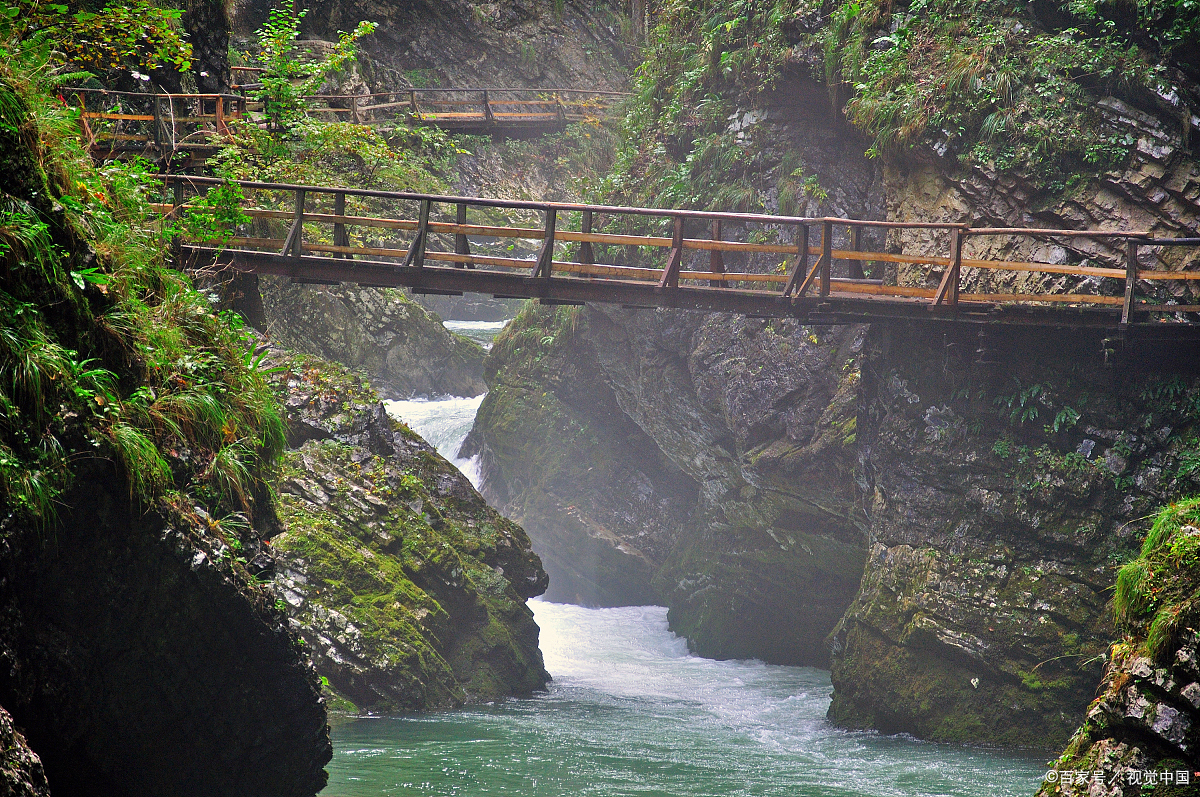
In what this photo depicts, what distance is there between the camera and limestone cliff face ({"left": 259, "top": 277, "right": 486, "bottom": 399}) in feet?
69.8

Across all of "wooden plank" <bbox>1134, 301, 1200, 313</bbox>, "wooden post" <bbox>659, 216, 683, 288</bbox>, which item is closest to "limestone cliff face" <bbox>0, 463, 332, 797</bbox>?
"wooden post" <bbox>659, 216, 683, 288</bbox>

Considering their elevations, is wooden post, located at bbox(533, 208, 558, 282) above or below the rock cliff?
above

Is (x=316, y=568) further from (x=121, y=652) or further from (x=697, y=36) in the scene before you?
(x=697, y=36)

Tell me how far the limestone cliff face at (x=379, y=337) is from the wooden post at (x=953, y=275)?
14.9 meters

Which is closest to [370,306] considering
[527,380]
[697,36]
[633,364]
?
[527,380]

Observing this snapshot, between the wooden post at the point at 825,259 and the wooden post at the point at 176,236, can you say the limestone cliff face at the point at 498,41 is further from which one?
the wooden post at the point at 825,259

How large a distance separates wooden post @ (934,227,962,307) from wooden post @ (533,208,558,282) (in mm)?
5195

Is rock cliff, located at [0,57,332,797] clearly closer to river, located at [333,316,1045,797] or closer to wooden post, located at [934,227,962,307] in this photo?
river, located at [333,316,1045,797]

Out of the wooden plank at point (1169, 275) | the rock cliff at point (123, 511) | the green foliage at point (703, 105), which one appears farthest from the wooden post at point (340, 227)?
the wooden plank at point (1169, 275)

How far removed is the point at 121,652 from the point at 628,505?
15895 millimetres

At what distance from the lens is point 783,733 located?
40.2ft

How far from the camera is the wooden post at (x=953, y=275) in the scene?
11.0 m

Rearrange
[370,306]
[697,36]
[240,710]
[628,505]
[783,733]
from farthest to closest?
[370,306], [628,505], [697,36], [783,733], [240,710]

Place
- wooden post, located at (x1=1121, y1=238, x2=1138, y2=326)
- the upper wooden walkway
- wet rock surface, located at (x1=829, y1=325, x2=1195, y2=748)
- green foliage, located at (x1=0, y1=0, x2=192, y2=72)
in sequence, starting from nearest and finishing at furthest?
green foliage, located at (x1=0, y1=0, x2=192, y2=72)
wooden post, located at (x1=1121, y1=238, x2=1138, y2=326)
the upper wooden walkway
wet rock surface, located at (x1=829, y1=325, x2=1195, y2=748)
